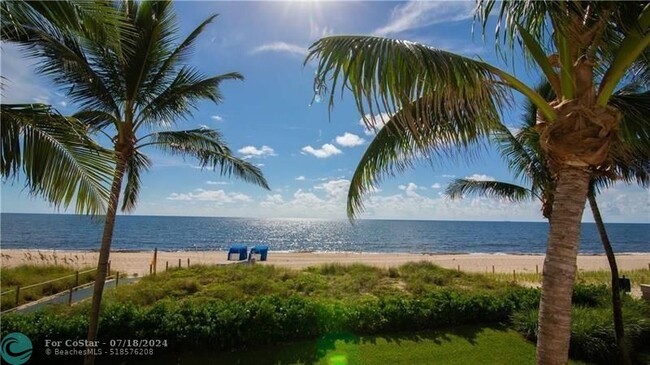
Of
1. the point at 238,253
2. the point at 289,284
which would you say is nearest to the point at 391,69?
the point at 289,284

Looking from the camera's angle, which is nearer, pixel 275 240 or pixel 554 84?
pixel 554 84

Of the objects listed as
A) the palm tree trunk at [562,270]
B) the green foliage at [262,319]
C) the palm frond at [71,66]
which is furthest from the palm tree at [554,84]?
the green foliage at [262,319]

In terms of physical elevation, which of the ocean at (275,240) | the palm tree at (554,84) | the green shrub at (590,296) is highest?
the palm tree at (554,84)

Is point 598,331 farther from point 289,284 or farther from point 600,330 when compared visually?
point 289,284

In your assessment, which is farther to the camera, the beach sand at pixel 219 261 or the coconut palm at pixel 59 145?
the beach sand at pixel 219 261

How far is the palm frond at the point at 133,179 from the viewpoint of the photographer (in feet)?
24.2

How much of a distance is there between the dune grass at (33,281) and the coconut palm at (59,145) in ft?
35.8

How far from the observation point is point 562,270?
288 centimetres

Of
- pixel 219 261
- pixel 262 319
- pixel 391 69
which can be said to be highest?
pixel 391 69

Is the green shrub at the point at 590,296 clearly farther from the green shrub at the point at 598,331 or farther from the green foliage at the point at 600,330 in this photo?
the green shrub at the point at 598,331

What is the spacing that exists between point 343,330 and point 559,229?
620 centimetres

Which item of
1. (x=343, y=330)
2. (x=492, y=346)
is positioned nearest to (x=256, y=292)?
(x=343, y=330)

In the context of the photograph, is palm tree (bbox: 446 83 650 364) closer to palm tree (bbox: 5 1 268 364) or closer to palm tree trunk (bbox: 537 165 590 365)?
palm tree trunk (bbox: 537 165 590 365)

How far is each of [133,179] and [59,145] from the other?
488cm
